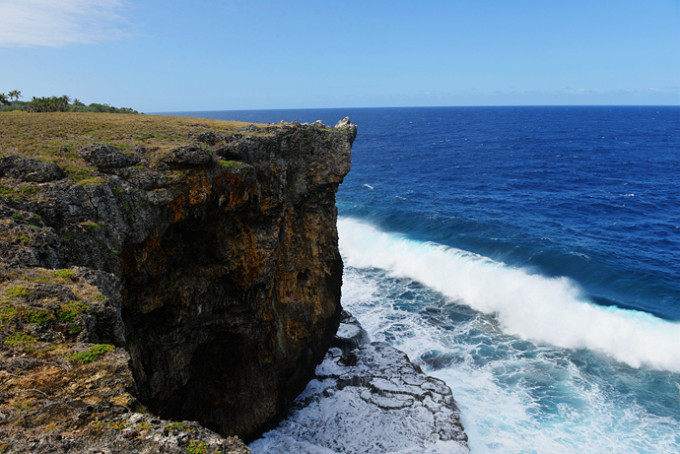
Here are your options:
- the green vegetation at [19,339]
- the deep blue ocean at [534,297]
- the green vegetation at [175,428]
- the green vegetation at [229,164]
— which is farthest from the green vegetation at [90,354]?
the deep blue ocean at [534,297]

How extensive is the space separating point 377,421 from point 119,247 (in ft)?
48.8

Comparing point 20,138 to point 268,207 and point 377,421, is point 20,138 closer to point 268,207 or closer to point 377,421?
point 268,207

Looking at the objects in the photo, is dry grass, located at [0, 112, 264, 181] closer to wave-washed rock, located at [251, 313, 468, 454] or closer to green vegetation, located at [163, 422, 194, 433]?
green vegetation, located at [163, 422, 194, 433]

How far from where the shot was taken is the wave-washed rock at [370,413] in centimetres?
2033

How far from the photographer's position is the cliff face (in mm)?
8039

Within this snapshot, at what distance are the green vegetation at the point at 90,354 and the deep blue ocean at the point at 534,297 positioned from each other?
18.2 m

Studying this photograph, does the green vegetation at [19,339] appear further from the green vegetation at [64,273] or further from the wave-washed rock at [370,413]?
the wave-washed rock at [370,413]

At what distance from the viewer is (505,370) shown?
2647 cm

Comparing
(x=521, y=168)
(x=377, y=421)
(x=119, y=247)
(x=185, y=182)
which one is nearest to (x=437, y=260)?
(x=377, y=421)

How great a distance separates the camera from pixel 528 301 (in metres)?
33.9

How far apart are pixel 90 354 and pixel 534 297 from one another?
3328 centimetres

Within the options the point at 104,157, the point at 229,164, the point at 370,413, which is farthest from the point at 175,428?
the point at 370,413

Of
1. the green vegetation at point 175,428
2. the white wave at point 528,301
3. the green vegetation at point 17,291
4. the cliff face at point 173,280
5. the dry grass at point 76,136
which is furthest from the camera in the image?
the white wave at point 528,301

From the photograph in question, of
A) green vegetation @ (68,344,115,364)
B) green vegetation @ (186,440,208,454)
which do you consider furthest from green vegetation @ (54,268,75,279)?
green vegetation @ (186,440,208,454)
